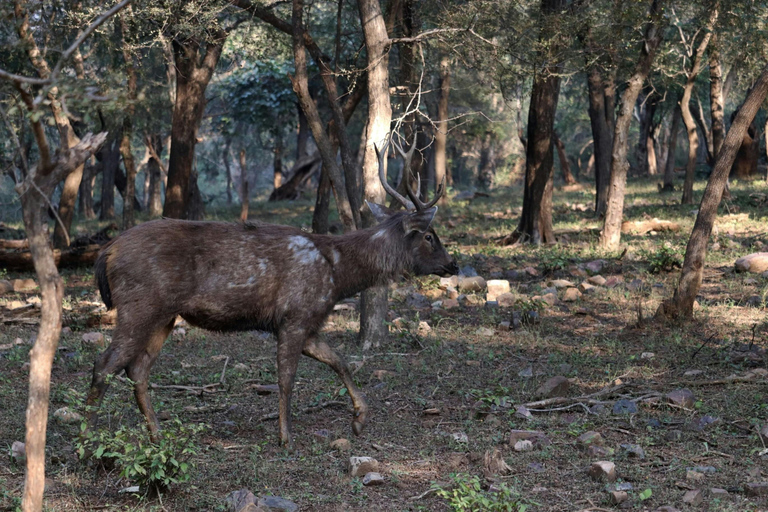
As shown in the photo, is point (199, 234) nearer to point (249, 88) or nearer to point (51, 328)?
point (51, 328)

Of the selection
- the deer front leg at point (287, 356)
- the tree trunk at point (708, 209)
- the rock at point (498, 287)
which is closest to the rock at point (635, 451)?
the deer front leg at point (287, 356)

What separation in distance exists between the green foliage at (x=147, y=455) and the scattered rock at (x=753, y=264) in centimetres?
917

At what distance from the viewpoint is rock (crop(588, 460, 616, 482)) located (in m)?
5.08

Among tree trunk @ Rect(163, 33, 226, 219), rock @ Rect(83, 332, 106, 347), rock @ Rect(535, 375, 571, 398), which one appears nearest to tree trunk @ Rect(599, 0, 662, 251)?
tree trunk @ Rect(163, 33, 226, 219)

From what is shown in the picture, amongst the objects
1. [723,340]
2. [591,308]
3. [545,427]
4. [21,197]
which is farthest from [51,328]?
[591,308]

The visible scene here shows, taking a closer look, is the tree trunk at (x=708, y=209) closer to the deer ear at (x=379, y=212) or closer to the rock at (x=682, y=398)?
the rock at (x=682, y=398)

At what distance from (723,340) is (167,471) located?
6.02 m

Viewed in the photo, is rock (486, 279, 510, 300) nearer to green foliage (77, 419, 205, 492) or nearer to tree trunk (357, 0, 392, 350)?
tree trunk (357, 0, 392, 350)

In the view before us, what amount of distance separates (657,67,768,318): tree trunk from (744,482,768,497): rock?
4.22 metres

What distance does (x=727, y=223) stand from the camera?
53.2ft

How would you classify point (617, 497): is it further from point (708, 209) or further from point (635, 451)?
point (708, 209)

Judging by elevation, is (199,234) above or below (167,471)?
above

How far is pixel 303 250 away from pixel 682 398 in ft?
10.7

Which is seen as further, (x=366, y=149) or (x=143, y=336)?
(x=366, y=149)
